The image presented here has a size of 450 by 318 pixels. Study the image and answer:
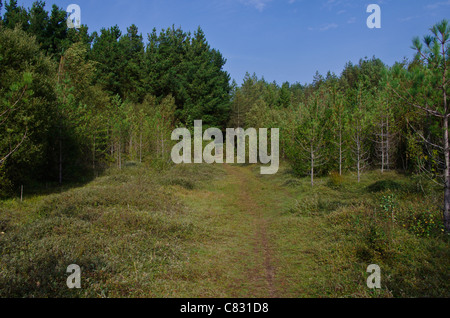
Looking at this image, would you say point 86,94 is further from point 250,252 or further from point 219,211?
point 250,252

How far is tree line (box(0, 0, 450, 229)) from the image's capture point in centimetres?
834

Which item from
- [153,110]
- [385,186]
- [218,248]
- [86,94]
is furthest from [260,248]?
[153,110]

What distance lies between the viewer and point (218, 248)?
847cm

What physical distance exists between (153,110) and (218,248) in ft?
115

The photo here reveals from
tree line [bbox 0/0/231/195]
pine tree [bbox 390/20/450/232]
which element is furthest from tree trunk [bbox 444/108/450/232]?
tree line [bbox 0/0/231/195]

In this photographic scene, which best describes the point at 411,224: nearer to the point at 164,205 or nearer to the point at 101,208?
the point at 164,205

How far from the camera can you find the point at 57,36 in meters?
40.9

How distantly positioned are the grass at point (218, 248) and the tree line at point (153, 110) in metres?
1.88

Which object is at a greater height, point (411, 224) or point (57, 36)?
point (57, 36)

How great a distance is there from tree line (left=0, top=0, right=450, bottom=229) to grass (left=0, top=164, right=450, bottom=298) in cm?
188

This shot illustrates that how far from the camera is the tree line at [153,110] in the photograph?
328 inches

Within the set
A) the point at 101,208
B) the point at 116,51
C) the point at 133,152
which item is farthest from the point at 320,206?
the point at 116,51

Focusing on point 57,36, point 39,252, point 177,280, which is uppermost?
point 57,36
